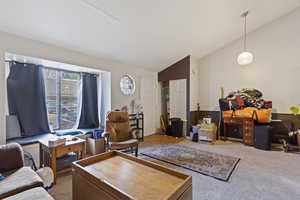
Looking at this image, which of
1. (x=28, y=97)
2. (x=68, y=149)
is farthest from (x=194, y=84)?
(x=28, y=97)

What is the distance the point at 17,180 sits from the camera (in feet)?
5.17

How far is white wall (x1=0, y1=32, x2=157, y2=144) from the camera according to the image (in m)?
2.35

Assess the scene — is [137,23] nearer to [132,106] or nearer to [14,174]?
[132,106]

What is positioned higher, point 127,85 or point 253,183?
point 127,85

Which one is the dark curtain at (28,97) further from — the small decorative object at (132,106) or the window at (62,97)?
the small decorative object at (132,106)

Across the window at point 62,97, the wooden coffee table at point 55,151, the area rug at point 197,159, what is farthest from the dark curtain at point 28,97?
the area rug at point 197,159

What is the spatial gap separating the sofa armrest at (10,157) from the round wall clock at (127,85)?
2743mm

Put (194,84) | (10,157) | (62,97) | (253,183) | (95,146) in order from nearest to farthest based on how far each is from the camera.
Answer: (10,157)
(253,183)
(95,146)
(62,97)
(194,84)

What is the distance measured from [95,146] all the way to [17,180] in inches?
70.5

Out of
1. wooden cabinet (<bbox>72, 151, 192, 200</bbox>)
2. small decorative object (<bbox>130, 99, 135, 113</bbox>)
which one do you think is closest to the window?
small decorative object (<bbox>130, 99, 135, 113</bbox>)

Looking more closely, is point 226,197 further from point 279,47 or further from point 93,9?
point 279,47

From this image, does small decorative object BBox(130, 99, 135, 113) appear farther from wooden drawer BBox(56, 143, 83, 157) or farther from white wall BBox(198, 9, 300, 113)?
white wall BBox(198, 9, 300, 113)

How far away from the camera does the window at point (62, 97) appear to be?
3454mm

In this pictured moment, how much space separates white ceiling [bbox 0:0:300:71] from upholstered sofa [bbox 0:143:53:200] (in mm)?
1860
